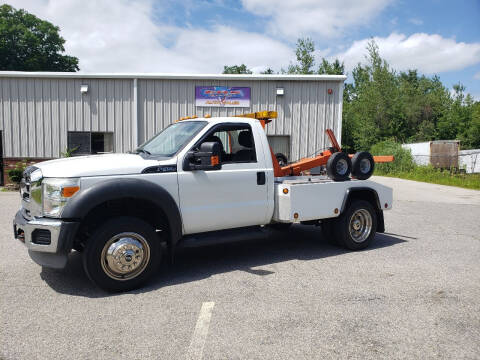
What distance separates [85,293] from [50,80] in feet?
39.7

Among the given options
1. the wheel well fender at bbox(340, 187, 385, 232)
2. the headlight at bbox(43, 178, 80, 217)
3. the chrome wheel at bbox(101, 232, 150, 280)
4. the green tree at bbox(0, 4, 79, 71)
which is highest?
the green tree at bbox(0, 4, 79, 71)

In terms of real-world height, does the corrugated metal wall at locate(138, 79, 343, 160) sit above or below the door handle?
above

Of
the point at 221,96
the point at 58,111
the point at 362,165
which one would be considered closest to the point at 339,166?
the point at 362,165

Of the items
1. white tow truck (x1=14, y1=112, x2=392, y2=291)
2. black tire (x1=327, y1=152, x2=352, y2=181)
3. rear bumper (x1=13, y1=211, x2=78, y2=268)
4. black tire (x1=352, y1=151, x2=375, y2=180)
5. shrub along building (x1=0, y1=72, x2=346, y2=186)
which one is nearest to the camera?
rear bumper (x1=13, y1=211, x2=78, y2=268)

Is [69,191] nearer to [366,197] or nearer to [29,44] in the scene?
[366,197]

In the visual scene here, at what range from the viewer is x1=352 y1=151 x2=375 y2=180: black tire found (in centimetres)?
640

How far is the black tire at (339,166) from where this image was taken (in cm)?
610

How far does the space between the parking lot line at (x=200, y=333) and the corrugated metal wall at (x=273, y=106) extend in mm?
10971

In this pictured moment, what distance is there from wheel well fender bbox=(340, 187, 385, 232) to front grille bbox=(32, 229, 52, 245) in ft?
13.6

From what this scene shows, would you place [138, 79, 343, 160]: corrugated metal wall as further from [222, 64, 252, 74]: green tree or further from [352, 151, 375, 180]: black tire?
[222, 64, 252, 74]: green tree

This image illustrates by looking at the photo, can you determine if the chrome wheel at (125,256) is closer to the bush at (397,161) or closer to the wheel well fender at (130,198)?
the wheel well fender at (130,198)

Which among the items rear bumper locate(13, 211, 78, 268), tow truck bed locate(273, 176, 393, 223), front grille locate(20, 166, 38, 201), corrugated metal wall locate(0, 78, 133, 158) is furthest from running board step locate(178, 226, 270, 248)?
corrugated metal wall locate(0, 78, 133, 158)

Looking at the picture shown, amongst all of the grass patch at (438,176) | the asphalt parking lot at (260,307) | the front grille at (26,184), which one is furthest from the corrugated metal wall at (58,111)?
the grass patch at (438,176)

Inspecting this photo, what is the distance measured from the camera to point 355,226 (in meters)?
6.43
